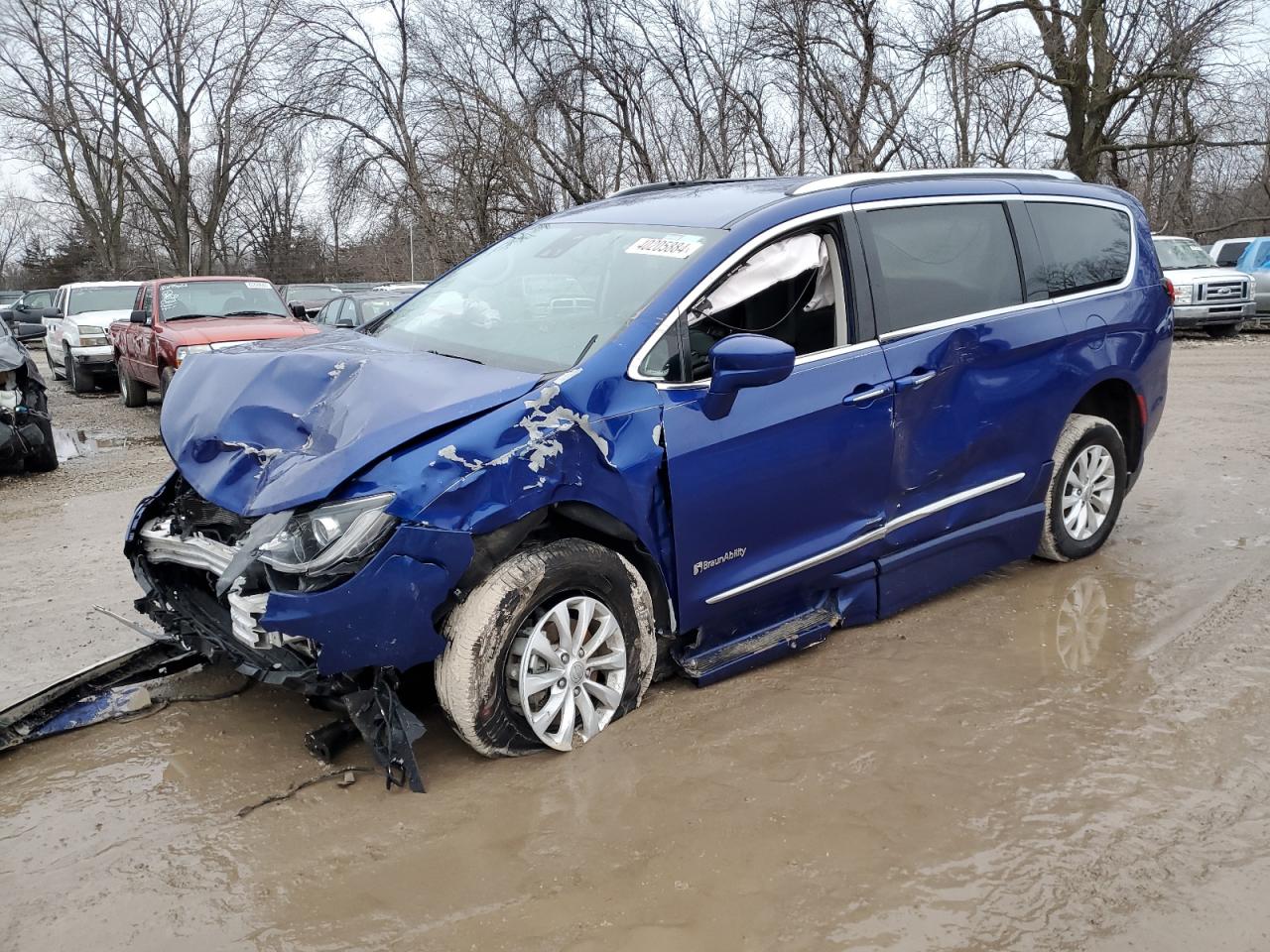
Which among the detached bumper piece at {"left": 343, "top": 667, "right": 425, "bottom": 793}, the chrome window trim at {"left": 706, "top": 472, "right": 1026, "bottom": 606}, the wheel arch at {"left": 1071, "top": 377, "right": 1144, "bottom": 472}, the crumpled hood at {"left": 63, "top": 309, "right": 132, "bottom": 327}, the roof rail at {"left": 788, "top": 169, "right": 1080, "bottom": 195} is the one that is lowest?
the detached bumper piece at {"left": 343, "top": 667, "right": 425, "bottom": 793}

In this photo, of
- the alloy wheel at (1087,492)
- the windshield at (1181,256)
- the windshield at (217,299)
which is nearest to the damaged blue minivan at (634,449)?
the alloy wheel at (1087,492)

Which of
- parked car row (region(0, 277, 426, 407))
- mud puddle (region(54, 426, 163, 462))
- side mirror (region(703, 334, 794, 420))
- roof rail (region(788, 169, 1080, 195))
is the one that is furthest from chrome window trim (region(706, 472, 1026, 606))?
mud puddle (region(54, 426, 163, 462))

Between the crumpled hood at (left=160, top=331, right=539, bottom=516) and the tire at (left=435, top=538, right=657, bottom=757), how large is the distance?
1.76 ft

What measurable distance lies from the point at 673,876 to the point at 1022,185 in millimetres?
3825

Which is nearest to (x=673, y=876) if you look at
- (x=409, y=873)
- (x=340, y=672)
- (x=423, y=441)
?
(x=409, y=873)

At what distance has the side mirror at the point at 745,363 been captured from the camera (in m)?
3.54

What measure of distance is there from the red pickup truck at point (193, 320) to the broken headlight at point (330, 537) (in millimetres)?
8474

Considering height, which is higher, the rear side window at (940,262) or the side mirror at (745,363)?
the rear side window at (940,262)

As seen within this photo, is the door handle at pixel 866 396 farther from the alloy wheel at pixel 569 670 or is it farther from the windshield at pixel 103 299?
the windshield at pixel 103 299

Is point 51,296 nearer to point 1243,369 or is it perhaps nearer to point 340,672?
point 1243,369

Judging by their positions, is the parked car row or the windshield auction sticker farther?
the parked car row

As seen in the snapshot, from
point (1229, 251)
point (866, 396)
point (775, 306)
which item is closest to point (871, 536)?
point (866, 396)

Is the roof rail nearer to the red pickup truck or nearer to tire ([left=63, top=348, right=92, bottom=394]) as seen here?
the red pickup truck

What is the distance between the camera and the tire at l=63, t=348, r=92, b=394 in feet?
52.7
